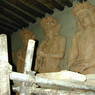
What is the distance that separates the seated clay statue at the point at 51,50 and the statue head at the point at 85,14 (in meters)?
1.07

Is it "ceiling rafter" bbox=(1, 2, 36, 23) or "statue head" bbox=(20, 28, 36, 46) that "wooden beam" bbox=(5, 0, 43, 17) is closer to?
"ceiling rafter" bbox=(1, 2, 36, 23)

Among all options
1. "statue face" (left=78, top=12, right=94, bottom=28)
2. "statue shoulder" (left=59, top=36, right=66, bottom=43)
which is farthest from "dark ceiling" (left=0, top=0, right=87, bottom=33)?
"statue face" (left=78, top=12, right=94, bottom=28)

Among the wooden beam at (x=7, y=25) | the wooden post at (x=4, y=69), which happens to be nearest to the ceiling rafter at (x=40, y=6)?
the wooden beam at (x=7, y=25)

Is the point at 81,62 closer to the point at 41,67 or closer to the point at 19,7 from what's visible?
the point at 41,67

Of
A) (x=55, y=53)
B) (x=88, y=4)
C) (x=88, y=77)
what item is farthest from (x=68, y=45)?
(x=88, y=77)

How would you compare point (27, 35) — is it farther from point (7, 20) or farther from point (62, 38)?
point (62, 38)

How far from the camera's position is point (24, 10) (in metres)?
8.12

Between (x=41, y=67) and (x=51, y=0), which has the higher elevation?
(x=51, y=0)

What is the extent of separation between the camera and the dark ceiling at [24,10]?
25.1 feet

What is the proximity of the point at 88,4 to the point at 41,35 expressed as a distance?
2.55 metres

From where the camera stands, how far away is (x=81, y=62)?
20.5 ft

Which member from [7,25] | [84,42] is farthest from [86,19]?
[7,25]

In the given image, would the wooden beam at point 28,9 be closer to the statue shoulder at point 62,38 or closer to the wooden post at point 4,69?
the statue shoulder at point 62,38

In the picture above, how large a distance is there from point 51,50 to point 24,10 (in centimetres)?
147
